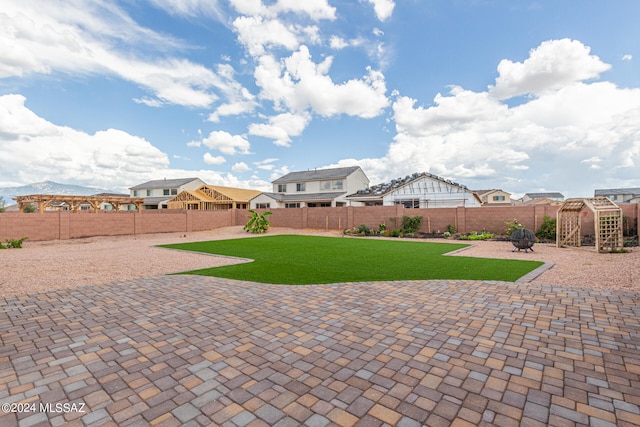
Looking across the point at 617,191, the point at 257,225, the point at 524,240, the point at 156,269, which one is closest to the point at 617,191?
the point at 617,191

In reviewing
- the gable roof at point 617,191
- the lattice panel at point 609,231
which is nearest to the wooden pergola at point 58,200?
the lattice panel at point 609,231

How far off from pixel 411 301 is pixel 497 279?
293cm

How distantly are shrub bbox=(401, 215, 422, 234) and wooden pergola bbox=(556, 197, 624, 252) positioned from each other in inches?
268

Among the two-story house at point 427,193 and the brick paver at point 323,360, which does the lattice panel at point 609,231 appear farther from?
the two-story house at point 427,193

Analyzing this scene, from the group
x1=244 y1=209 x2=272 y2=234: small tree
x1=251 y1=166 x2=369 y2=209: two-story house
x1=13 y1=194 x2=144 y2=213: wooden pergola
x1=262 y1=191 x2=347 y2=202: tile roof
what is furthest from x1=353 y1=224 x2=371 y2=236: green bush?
x1=13 y1=194 x2=144 y2=213: wooden pergola

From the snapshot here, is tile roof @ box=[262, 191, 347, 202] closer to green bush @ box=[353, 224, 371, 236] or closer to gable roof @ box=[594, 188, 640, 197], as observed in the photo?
green bush @ box=[353, 224, 371, 236]

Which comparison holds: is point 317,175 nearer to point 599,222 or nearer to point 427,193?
point 427,193

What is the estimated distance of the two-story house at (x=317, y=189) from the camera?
34.9 m

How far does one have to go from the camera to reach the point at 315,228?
23.2 m

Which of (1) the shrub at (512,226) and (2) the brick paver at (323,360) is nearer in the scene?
(2) the brick paver at (323,360)

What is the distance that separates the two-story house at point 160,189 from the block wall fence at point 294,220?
24.7 m

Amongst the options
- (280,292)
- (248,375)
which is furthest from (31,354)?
(280,292)

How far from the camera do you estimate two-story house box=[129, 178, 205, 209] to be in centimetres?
4562

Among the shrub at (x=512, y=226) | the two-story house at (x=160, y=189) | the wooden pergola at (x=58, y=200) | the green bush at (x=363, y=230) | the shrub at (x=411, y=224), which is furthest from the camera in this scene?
the two-story house at (x=160, y=189)
